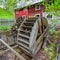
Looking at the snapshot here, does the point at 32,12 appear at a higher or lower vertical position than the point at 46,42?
higher

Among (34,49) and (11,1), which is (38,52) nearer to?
(34,49)

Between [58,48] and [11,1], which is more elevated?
[11,1]

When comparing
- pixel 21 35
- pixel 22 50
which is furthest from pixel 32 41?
pixel 21 35

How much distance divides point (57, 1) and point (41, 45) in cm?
551

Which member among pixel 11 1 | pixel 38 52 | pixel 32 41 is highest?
pixel 11 1

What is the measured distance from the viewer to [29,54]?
6.56 m

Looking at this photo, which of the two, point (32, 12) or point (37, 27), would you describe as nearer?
point (37, 27)

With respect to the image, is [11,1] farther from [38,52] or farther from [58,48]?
[58,48]

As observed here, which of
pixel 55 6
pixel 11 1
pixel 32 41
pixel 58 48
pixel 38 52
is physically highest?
pixel 11 1

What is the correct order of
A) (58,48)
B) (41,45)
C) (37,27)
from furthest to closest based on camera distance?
1. (41,45)
2. (37,27)
3. (58,48)

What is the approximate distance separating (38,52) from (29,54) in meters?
0.86

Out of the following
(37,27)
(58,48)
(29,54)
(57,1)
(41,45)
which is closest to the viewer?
(57,1)

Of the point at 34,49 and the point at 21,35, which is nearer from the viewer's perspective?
the point at 34,49

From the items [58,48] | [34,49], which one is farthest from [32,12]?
[58,48]
